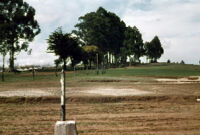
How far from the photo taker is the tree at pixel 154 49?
347ft

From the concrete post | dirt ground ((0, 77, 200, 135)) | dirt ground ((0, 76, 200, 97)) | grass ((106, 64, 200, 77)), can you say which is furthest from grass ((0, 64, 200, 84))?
the concrete post

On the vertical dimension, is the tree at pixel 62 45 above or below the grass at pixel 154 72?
above

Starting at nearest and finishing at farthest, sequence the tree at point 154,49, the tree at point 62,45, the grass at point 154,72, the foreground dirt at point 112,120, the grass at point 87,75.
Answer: the foreground dirt at point 112,120 < the grass at point 87,75 < the grass at point 154,72 < the tree at point 62,45 < the tree at point 154,49

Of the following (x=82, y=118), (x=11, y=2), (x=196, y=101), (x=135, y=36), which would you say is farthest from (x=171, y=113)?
(x=135, y=36)

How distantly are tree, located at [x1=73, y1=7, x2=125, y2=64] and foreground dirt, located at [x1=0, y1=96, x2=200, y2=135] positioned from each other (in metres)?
71.9

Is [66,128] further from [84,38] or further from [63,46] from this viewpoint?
[84,38]

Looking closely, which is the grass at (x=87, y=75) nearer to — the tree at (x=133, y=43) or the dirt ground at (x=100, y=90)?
the dirt ground at (x=100, y=90)

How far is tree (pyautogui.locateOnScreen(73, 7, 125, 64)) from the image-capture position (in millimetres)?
85562

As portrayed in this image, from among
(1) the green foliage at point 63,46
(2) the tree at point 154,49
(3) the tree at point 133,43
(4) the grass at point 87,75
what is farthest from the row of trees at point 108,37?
(4) the grass at point 87,75

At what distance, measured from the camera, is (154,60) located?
109125mm

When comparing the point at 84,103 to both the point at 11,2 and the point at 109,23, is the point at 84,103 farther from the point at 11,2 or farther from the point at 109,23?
the point at 109,23

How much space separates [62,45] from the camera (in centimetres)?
6359

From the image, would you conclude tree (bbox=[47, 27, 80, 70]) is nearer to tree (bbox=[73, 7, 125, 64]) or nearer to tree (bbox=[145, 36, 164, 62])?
tree (bbox=[73, 7, 125, 64])

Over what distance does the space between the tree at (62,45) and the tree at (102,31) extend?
2080cm
